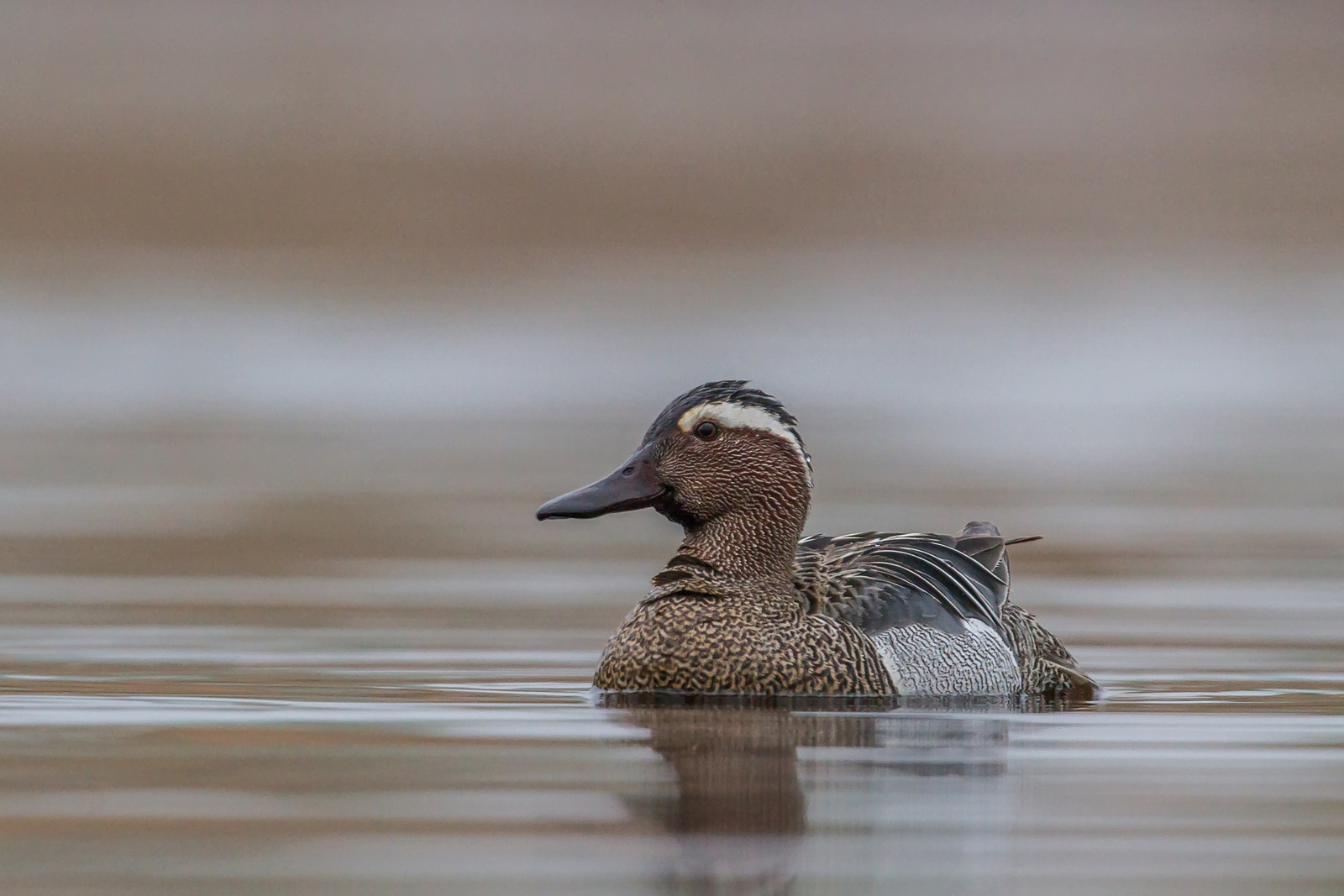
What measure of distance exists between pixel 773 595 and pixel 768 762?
2.08 m

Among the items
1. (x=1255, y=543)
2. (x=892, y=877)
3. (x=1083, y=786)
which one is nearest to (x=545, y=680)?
(x=1083, y=786)

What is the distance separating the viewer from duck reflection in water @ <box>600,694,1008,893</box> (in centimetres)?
623

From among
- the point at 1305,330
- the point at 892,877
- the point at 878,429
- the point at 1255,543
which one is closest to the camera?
the point at 892,877

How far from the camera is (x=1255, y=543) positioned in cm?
1587

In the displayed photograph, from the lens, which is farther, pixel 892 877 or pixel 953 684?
pixel 953 684

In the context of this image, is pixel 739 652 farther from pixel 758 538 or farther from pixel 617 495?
pixel 617 495

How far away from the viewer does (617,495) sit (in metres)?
9.90

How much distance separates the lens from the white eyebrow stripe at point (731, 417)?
10.0 meters

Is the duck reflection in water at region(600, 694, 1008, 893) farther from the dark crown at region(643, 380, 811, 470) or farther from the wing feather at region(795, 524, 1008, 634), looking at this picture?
the dark crown at region(643, 380, 811, 470)

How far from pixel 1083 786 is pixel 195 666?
3.82 m

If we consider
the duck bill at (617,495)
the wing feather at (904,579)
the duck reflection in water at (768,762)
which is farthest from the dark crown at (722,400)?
the duck reflection in water at (768,762)

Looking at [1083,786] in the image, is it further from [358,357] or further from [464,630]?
[358,357]

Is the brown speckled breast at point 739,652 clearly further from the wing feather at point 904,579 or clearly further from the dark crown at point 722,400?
the dark crown at point 722,400

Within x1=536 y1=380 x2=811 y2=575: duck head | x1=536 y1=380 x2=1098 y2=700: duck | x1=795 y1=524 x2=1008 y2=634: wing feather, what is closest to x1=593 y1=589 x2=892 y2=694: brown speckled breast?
x1=536 y1=380 x2=1098 y2=700: duck
